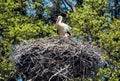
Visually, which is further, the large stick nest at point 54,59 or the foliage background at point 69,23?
the foliage background at point 69,23

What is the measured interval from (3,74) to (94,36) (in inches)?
148

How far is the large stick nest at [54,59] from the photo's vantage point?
1625 cm

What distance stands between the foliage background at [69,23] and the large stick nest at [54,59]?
5336mm

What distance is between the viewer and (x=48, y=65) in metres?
16.3

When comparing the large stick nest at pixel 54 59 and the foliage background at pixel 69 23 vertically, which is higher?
the large stick nest at pixel 54 59

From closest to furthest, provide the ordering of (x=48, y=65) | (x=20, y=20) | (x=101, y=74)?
(x=48, y=65) < (x=101, y=74) < (x=20, y=20)

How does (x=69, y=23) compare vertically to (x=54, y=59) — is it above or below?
below

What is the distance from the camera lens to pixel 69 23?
82.3 feet

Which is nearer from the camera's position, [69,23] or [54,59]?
[54,59]

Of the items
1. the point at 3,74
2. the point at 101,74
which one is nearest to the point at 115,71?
the point at 101,74

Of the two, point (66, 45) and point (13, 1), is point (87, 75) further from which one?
point (13, 1)

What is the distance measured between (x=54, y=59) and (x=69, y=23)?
8889 mm

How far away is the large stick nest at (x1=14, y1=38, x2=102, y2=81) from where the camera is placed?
640 inches

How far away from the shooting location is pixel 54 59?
1630cm
